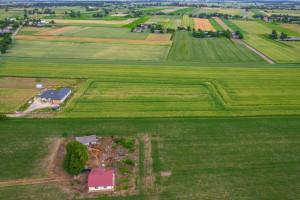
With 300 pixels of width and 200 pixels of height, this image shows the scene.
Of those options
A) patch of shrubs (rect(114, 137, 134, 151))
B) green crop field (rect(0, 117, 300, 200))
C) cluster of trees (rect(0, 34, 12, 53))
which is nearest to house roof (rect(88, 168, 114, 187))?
green crop field (rect(0, 117, 300, 200))

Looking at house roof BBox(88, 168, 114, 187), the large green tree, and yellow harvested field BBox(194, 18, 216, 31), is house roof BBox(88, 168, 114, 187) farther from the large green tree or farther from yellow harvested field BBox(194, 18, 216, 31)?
yellow harvested field BBox(194, 18, 216, 31)

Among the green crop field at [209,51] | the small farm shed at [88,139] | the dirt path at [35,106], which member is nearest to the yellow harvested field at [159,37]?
the green crop field at [209,51]

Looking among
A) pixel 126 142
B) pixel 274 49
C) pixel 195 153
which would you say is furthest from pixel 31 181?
pixel 274 49

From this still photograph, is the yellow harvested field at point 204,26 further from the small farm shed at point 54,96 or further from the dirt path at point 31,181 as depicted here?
the dirt path at point 31,181

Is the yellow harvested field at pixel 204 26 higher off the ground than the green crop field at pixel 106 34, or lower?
higher

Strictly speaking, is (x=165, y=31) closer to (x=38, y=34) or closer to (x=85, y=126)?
(x=38, y=34)
